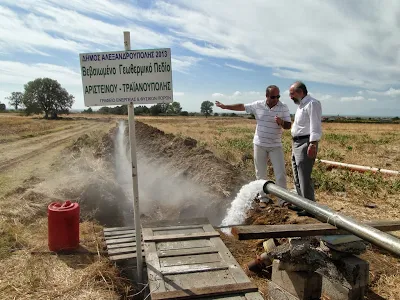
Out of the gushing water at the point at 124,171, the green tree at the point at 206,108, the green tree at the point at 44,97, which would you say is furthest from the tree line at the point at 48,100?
the gushing water at the point at 124,171

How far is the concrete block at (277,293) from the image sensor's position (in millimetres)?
3391

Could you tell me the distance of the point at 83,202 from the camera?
281 inches

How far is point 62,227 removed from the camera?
417cm

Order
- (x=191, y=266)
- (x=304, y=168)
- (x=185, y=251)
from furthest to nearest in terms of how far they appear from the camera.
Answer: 1. (x=304, y=168)
2. (x=185, y=251)
3. (x=191, y=266)

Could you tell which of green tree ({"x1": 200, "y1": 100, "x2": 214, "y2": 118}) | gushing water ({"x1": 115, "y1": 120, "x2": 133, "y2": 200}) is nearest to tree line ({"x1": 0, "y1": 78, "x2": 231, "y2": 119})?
green tree ({"x1": 200, "y1": 100, "x2": 214, "y2": 118})

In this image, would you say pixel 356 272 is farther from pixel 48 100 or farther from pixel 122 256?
pixel 48 100

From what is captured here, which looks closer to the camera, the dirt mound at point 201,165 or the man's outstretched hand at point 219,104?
the man's outstretched hand at point 219,104

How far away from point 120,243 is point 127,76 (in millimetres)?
2264

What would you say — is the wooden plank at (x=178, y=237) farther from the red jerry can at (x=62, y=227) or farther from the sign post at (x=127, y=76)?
the sign post at (x=127, y=76)

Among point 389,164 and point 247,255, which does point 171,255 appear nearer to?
point 247,255

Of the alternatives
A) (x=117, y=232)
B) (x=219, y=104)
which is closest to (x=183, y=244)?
A: (x=117, y=232)

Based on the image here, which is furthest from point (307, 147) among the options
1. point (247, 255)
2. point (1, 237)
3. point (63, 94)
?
point (63, 94)

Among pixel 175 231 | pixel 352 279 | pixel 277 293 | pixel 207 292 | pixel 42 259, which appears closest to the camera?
pixel 207 292

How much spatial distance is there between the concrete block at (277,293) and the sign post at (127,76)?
2.24 metres
